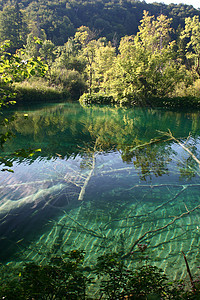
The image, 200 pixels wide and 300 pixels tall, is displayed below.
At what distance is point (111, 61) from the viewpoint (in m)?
34.3

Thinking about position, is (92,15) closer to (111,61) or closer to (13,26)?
(13,26)

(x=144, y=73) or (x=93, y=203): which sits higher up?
(x=144, y=73)

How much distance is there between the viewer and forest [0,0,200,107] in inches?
943

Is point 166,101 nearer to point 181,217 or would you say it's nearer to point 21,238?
point 181,217

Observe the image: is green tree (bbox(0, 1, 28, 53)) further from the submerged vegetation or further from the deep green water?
the deep green water

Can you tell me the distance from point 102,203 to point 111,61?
111 ft

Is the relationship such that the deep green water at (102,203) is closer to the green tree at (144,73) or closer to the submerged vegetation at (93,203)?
the submerged vegetation at (93,203)

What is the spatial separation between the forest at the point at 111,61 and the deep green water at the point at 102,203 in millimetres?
2324

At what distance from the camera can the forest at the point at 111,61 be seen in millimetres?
23953

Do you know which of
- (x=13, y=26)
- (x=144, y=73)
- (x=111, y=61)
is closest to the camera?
(x=144, y=73)

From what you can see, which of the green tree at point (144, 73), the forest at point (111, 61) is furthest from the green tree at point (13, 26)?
the green tree at point (144, 73)

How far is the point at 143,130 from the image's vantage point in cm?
1128

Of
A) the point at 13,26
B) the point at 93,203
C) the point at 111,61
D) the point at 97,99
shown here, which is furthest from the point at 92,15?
the point at 93,203

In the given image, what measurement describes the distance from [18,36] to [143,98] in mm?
56818
